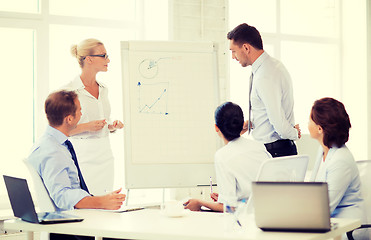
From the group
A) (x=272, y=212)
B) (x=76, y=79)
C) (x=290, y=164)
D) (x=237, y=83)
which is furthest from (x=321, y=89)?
(x=272, y=212)

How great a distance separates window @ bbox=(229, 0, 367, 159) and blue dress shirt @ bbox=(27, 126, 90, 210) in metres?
3.80

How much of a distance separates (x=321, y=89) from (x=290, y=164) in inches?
163

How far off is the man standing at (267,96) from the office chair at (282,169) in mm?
892

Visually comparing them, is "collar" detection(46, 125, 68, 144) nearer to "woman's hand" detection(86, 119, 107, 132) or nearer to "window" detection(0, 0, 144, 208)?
"woman's hand" detection(86, 119, 107, 132)

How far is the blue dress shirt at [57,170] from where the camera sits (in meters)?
2.28

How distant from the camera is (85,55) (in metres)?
3.46

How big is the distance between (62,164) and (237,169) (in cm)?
88

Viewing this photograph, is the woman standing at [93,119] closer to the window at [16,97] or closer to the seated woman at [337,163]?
the window at [16,97]

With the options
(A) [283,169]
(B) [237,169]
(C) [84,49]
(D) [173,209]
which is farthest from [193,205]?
(C) [84,49]

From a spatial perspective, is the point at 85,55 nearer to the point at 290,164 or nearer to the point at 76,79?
the point at 76,79

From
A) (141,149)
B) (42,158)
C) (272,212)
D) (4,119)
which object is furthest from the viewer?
(4,119)

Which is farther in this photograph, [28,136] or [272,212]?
[28,136]

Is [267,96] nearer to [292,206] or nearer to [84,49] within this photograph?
[84,49]

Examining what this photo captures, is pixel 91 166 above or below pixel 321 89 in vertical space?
below
